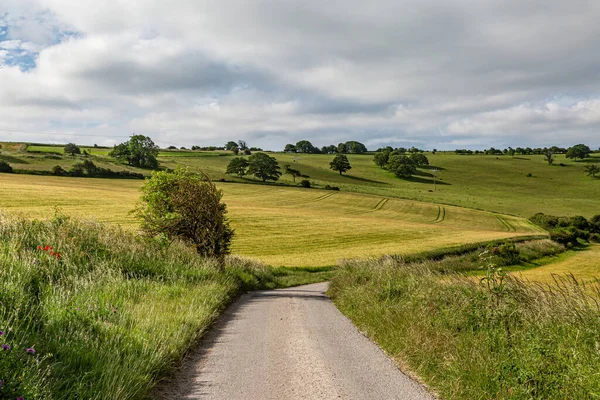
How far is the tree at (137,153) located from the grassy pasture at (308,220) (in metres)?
32.9

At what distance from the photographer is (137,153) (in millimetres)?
120875

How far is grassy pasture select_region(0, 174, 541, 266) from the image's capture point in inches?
1775

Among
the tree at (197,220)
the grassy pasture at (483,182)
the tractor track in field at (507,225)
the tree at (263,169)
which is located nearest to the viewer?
the tree at (197,220)

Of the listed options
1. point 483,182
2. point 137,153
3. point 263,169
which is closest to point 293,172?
point 263,169

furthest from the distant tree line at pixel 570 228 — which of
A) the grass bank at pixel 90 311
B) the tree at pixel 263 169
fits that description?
the tree at pixel 263 169

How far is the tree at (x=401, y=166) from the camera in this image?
14750cm

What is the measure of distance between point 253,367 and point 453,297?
565 cm

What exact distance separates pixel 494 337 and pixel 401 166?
144 metres

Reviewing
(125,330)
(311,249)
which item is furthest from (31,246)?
(311,249)

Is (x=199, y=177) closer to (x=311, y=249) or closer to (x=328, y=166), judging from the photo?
(x=311, y=249)

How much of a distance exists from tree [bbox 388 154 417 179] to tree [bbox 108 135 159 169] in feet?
272

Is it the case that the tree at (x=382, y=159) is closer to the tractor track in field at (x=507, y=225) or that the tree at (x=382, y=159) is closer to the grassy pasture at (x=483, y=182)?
the grassy pasture at (x=483, y=182)

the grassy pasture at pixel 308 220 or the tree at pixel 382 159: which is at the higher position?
the tree at pixel 382 159

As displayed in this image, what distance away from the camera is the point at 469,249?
50062mm
